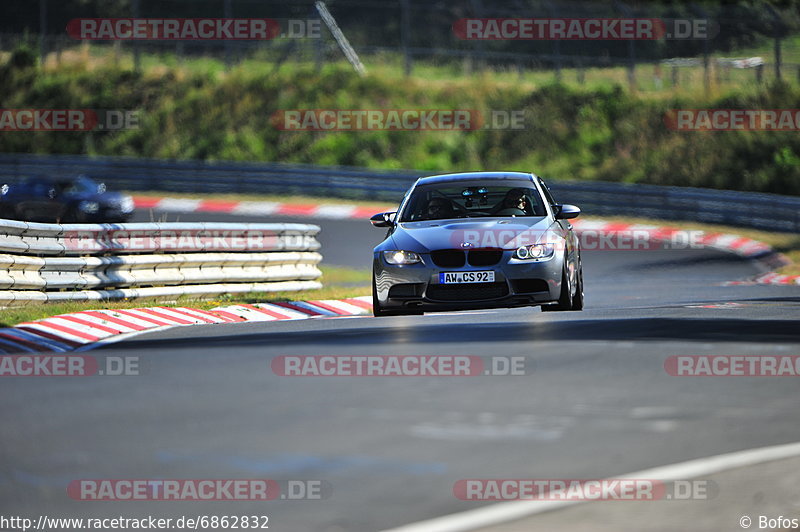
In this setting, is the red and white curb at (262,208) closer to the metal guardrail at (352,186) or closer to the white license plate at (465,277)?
the metal guardrail at (352,186)

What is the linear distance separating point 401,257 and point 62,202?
1783 centimetres

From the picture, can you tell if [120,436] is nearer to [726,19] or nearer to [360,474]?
[360,474]

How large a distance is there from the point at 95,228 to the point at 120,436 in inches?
308

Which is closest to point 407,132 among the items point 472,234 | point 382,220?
point 382,220

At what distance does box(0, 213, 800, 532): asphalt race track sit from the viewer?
577 centimetres

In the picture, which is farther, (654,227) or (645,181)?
(645,181)

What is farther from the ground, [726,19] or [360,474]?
[726,19]

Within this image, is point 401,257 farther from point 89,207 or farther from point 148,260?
point 89,207

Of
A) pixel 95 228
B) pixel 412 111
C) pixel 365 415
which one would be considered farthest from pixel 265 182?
pixel 365 415

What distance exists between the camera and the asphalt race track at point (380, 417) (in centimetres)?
577

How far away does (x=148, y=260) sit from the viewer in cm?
1469

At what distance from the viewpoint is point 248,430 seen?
22.1 ft

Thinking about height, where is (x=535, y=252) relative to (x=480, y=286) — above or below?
above

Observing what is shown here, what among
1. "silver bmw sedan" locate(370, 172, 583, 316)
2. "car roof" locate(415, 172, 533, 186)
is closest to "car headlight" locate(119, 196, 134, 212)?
"car roof" locate(415, 172, 533, 186)
